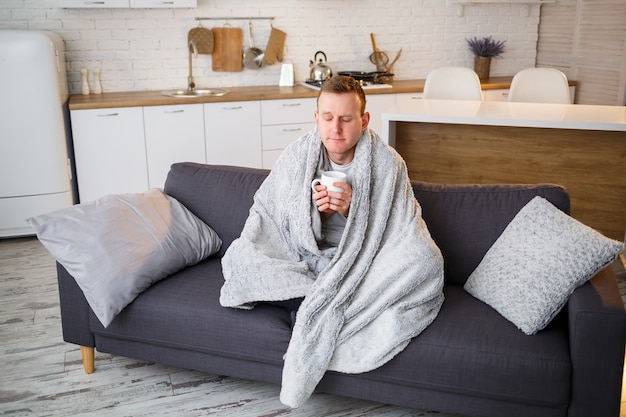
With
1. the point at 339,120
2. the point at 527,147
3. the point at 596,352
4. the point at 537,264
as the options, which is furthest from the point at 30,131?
the point at 596,352

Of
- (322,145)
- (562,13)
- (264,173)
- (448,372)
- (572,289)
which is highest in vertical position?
(562,13)

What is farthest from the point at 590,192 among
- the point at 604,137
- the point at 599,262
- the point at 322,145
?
the point at 322,145

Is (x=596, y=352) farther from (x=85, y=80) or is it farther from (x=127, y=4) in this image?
(x=85, y=80)

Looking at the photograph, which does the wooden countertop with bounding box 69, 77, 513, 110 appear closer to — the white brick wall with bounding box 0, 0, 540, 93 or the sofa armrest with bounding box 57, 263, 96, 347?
the white brick wall with bounding box 0, 0, 540, 93

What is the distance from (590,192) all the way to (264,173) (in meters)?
2.04

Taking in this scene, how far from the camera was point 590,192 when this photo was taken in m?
3.96

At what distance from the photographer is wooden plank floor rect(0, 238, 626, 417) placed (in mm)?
2555

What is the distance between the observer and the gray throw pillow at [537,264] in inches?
89.3

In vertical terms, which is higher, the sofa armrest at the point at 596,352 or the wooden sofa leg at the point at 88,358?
the sofa armrest at the point at 596,352

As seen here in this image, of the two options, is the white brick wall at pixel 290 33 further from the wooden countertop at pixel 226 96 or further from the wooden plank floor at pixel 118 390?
the wooden plank floor at pixel 118 390

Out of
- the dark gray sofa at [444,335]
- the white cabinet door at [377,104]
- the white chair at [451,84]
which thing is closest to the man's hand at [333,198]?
the dark gray sofa at [444,335]

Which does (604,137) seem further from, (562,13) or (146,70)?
(146,70)

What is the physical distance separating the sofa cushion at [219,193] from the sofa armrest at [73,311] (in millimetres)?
613

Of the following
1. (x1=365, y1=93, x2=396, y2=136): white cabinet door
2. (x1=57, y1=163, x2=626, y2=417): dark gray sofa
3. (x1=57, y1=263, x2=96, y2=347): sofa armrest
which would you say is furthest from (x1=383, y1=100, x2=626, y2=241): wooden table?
(x1=57, y1=263, x2=96, y2=347): sofa armrest
